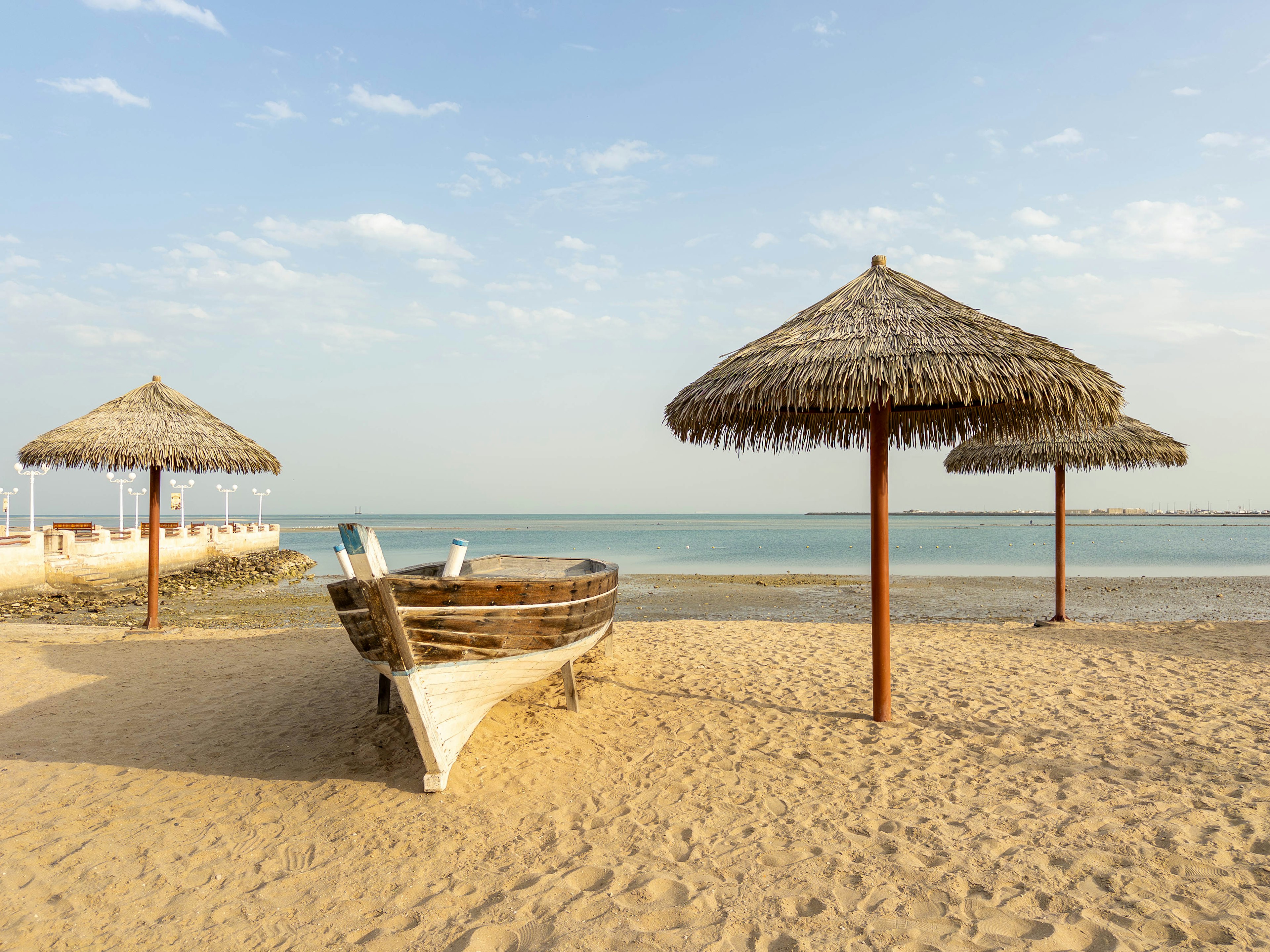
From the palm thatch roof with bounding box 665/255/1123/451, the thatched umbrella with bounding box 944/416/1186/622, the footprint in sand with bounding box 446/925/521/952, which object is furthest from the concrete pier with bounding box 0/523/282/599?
the thatched umbrella with bounding box 944/416/1186/622

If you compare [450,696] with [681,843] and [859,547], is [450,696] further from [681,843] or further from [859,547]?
[859,547]

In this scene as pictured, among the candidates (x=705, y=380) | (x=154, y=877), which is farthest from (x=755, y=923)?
(x=705, y=380)

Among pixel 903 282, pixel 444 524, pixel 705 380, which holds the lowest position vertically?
pixel 444 524

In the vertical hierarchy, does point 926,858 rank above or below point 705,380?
below

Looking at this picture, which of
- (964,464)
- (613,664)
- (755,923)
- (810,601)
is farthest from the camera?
(810,601)

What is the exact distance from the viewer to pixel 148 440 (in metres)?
9.55

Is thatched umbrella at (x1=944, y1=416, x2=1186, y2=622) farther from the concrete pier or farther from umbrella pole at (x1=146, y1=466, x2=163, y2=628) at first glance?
the concrete pier

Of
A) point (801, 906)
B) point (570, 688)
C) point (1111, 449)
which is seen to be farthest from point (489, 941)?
point (1111, 449)

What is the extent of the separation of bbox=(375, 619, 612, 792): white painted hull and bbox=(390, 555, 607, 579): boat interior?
7.73ft

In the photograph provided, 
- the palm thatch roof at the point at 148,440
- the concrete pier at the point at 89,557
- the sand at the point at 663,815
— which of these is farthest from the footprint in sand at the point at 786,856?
the concrete pier at the point at 89,557

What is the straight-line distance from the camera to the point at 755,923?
2.79 metres

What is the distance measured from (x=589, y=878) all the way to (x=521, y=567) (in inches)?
208

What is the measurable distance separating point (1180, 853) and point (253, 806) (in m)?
4.77

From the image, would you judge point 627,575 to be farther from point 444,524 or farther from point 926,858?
point 444,524
